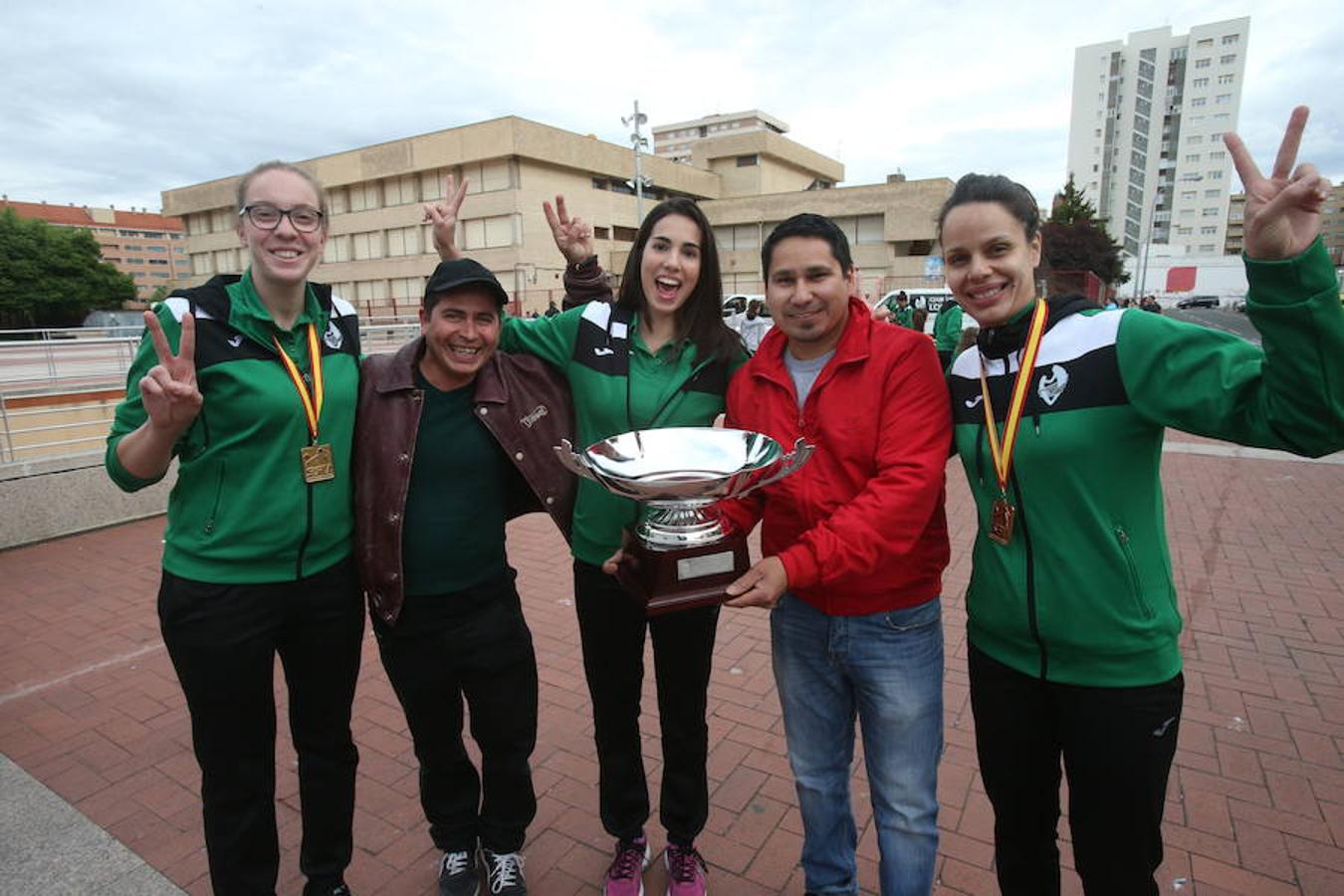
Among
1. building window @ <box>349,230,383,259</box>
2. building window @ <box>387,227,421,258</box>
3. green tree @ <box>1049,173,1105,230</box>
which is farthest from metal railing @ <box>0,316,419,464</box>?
green tree @ <box>1049,173,1105,230</box>

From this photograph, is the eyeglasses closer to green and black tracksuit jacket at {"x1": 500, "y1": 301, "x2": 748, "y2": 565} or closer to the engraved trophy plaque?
green and black tracksuit jacket at {"x1": 500, "y1": 301, "x2": 748, "y2": 565}

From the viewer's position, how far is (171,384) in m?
1.82

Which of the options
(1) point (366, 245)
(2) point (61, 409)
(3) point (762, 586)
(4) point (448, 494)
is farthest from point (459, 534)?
(1) point (366, 245)

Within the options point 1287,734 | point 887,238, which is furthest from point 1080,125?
point 1287,734

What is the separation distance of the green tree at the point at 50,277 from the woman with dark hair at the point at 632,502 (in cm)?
6322

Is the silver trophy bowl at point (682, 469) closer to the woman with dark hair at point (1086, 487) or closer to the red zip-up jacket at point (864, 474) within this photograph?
the red zip-up jacket at point (864, 474)

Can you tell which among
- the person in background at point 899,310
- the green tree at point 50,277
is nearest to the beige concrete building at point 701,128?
the green tree at point 50,277

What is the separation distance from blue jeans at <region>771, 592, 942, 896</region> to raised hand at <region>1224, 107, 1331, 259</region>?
3.61 ft

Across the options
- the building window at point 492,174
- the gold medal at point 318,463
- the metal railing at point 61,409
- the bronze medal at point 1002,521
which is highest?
the building window at point 492,174

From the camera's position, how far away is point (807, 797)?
2197 millimetres

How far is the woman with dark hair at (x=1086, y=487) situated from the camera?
4.82ft

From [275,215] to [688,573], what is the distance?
152 centimetres

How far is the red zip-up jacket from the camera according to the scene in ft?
5.87

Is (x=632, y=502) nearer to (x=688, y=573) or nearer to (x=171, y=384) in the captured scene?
(x=688, y=573)
